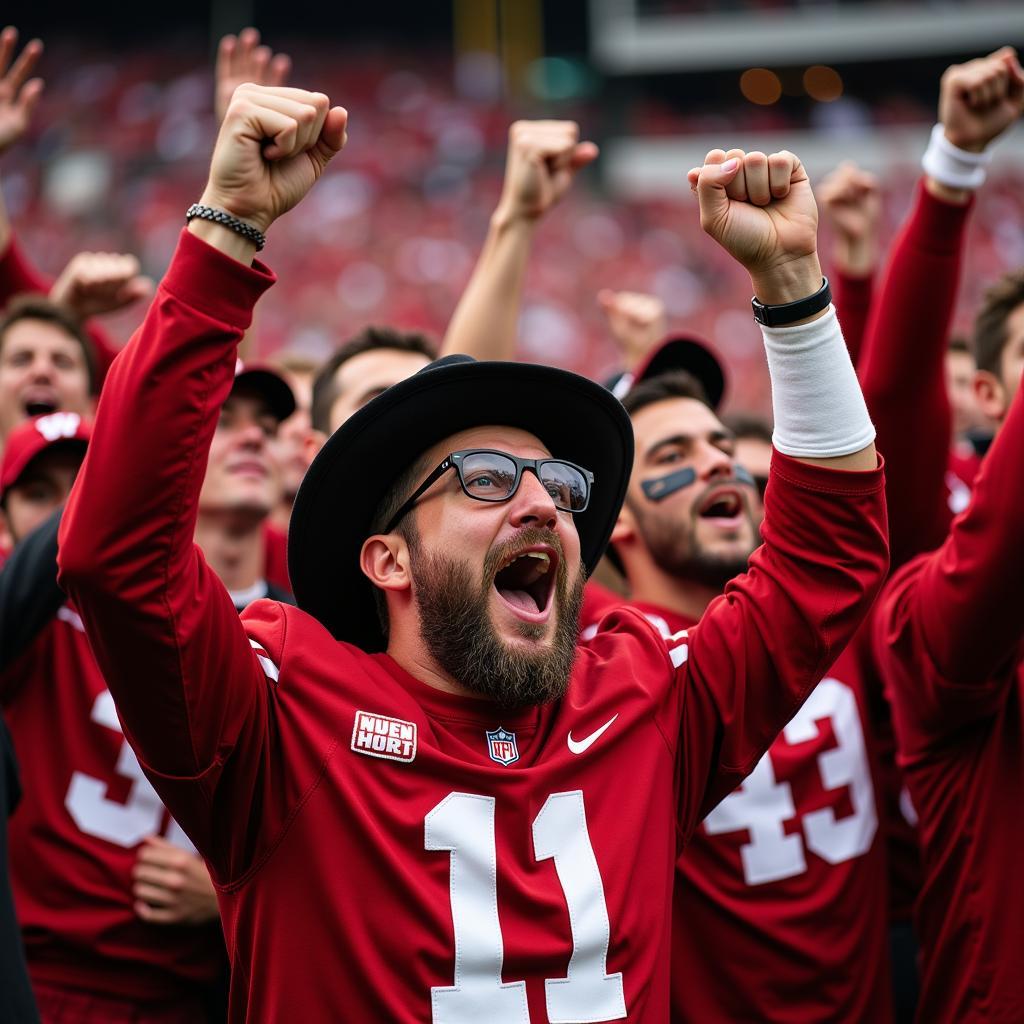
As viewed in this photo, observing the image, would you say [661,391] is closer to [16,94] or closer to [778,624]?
[778,624]

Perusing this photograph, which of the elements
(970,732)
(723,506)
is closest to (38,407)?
(723,506)

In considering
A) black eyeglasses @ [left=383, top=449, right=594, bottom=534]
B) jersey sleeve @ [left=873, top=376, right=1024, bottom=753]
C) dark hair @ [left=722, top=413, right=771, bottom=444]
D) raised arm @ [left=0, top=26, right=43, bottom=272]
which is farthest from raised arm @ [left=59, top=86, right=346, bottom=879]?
raised arm @ [left=0, top=26, right=43, bottom=272]

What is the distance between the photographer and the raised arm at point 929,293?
291 centimetres

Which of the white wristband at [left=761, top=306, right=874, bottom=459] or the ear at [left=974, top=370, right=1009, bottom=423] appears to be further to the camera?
the ear at [left=974, top=370, right=1009, bottom=423]

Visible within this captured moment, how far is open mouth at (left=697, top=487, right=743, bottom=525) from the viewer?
3.06m

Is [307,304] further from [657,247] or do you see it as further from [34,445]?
[34,445]

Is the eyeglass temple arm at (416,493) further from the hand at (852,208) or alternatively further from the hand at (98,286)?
the hand at (98,286)

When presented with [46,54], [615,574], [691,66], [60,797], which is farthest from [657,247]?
[60,797]

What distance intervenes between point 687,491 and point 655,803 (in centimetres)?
112

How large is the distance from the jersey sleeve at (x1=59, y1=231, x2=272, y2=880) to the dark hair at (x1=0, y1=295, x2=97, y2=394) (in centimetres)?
241

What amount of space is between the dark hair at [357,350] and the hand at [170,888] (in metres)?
1.29

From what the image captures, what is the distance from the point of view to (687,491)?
3076 millimetres

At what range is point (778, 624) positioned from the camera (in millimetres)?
2180

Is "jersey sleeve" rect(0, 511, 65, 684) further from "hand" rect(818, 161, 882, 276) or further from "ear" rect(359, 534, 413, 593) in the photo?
"hand" rect(818, 161, 882, 276)
